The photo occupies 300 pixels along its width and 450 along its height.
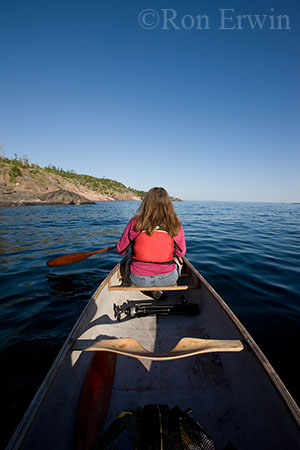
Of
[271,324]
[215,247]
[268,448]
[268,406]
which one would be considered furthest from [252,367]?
[215,247]

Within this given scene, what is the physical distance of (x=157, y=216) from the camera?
9.75ft

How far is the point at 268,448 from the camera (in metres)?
1.42

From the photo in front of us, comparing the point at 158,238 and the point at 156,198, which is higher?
the point at 156,198

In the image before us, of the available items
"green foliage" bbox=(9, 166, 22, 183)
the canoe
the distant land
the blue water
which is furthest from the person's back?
"green foliage" bbox=(9, 166, 22, 183)

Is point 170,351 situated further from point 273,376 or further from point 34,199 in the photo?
point 34,199

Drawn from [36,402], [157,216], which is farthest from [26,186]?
[36,402]

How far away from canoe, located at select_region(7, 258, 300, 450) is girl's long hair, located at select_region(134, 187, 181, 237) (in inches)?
55.7

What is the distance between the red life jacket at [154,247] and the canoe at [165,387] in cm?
109

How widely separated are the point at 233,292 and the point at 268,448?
3.18 metres

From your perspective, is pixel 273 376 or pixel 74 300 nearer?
pixel 273 376

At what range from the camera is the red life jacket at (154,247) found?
302cm

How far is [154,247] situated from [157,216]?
539 mm

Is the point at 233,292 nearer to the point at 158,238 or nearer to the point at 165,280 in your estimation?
the point at 165,280

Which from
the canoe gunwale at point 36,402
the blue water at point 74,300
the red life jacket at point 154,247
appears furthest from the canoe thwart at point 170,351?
the red life jacket at point 154,247
